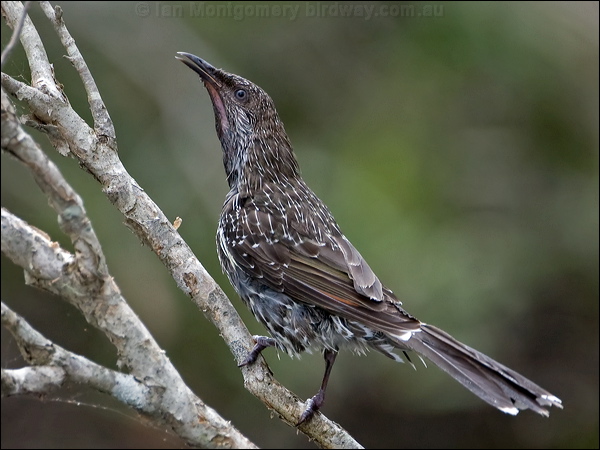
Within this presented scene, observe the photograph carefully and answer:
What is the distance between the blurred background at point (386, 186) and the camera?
6641 mm

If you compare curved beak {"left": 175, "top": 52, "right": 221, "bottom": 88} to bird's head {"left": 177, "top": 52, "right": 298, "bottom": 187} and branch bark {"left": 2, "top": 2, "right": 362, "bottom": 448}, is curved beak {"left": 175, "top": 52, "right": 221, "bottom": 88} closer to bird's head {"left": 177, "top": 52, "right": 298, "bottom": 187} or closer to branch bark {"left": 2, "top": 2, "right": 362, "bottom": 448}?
bird's head {"left": 177, "top": 52, "right": 298, "bottom": 187}

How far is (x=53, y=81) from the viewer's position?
349 centimetres

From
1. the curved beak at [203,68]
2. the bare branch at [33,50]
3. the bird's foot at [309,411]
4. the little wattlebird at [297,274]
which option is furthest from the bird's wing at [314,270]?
the bare branch at [33,50]

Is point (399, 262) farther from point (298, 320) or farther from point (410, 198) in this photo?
point (298, 320)

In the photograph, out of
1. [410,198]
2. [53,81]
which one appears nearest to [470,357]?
[53,81]

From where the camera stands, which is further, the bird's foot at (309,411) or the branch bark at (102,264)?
the bird's foot at (309,411)

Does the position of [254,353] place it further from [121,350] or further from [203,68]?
[203,68]

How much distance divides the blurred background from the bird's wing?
83.2 inches

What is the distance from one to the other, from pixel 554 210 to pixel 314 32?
299 cm

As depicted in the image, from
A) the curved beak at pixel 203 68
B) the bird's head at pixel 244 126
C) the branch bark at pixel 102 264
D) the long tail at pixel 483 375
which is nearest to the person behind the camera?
the branch bark at pixel 102 264

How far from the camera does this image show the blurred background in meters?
6.64

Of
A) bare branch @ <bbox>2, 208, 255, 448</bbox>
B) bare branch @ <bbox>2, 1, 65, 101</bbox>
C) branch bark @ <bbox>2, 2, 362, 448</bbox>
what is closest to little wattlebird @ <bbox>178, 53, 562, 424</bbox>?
branch bark @ <bbox>2, 2, 362, 448</bbox>

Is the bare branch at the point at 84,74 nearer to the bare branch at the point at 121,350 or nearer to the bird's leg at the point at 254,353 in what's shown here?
the bare branch at the point at 121,350

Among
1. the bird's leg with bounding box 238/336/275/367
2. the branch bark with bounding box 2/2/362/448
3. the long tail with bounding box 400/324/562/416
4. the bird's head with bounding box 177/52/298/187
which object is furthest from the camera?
the bird's head with bounding box 177/52/298/187
